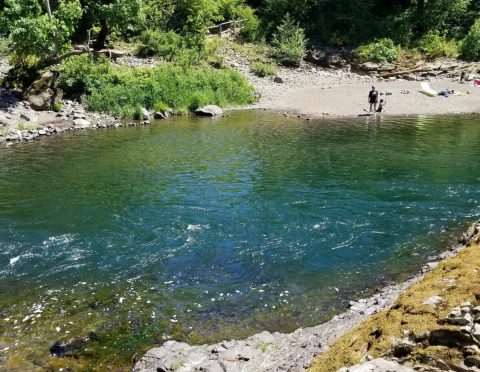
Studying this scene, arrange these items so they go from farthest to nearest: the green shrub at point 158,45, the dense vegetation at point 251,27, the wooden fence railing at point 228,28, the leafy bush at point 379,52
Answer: the wooden fence railing at point 228,28 → the leafy bush at point 379,52 → the green shrub at point 158,45 → the dense vegetation at point 251,27

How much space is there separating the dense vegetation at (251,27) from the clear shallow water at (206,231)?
452 inches

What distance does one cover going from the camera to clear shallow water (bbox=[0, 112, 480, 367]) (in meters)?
9.93

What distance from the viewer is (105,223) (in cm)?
1532

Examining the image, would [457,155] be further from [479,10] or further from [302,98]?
[479,10]

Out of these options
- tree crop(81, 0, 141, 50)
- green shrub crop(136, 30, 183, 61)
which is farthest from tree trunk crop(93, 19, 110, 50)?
green shrub crop(136, 30, 183, 61)

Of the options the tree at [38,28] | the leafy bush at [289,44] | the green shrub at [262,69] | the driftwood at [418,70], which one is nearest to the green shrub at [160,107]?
the tree at [38,28]

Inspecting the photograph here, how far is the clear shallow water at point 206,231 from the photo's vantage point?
993cm

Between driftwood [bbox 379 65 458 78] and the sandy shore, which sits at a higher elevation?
driftwood [bbox 379 65 458 78]

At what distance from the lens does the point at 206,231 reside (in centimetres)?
1462

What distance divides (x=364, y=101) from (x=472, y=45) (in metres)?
18.7

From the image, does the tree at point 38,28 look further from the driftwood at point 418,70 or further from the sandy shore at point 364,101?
the driftwood at point 418,70

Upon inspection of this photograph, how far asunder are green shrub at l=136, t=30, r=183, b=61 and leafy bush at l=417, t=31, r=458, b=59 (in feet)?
88.6

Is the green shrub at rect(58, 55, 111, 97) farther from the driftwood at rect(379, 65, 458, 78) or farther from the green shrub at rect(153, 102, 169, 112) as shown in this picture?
the driftwood at rect(379, 65, 458, 78)

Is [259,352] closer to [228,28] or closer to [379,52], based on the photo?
[379,52]
